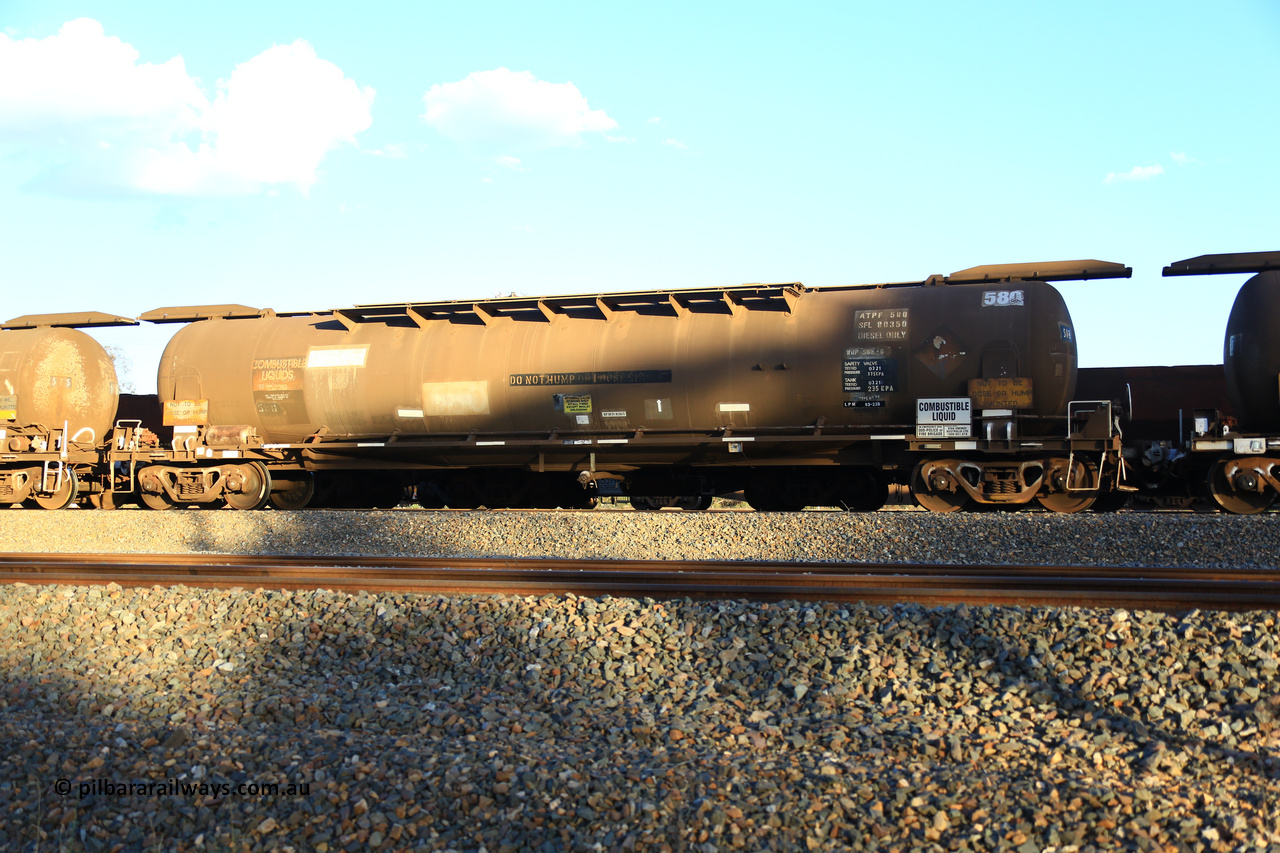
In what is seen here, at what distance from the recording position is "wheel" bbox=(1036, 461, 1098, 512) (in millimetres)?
11352

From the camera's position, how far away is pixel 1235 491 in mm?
10930

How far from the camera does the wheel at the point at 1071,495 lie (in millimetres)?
11352

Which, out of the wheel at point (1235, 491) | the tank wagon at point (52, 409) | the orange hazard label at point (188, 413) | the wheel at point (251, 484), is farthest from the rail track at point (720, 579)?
the tank wagon at point (52, 409)

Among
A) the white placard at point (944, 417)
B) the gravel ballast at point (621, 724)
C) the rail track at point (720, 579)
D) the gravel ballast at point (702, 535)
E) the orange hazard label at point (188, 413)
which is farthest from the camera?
the orange hazard label at point (188, 413)

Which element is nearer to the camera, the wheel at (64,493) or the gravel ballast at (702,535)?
the gravel ballast at (702,535)

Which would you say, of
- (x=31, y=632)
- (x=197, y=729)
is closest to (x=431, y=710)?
(x=197, y=729)

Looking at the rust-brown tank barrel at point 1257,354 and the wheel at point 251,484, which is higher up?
the rust-brown tank barrel at point 1257,354

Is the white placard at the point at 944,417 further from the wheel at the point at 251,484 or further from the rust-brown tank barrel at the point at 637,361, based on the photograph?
the wheel at the point at 251,484

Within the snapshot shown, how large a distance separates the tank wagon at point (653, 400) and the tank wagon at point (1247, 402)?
3.78ft

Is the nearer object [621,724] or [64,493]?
[621,724]

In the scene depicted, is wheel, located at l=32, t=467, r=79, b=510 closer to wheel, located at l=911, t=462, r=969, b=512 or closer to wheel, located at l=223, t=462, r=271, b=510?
wheel, located at l=223, t=462, r=271, b=510

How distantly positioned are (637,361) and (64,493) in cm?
1047

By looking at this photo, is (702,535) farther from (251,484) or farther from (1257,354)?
(251,484)

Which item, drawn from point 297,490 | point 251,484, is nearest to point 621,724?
point 251,484
